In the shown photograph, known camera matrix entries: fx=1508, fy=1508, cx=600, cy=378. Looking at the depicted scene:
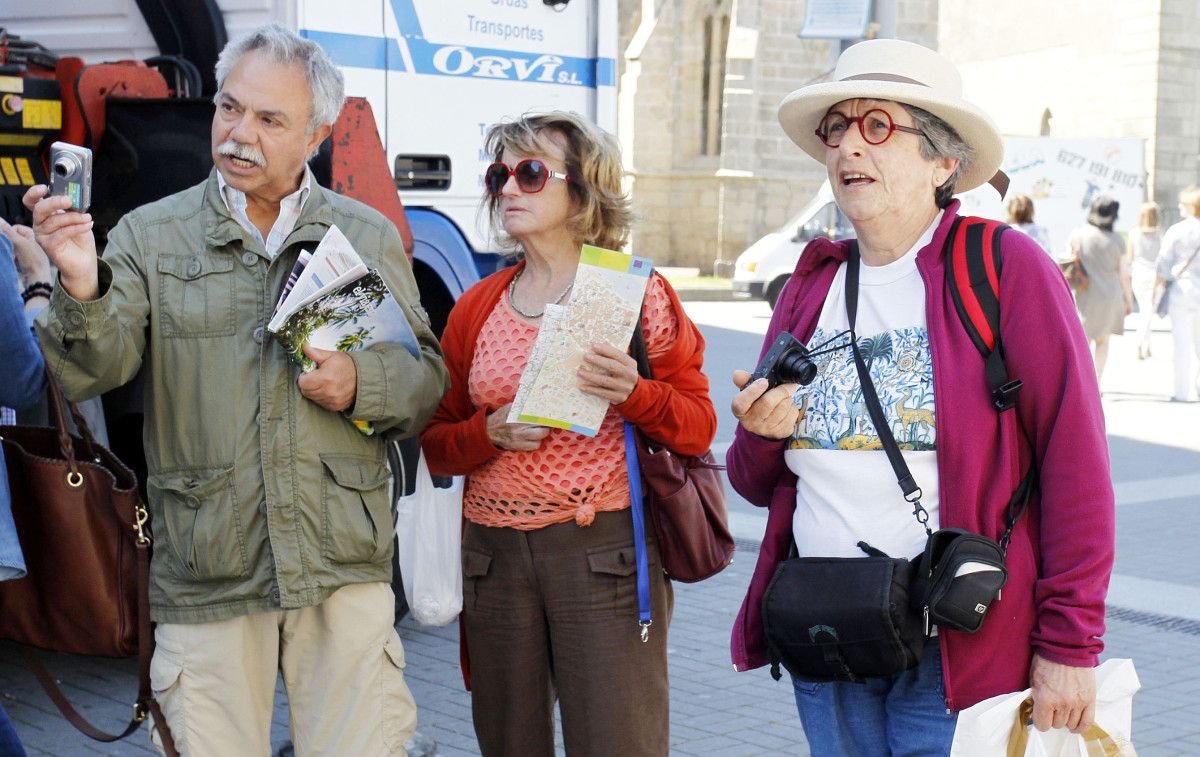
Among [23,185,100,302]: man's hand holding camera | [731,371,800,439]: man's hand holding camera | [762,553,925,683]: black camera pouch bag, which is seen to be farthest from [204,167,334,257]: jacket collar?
[762,553,925,683]: black camera pouch bag

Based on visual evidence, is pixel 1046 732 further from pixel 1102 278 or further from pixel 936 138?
pixel 1102 278

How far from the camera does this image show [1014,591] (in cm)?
258

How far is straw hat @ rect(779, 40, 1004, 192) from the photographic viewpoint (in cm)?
272

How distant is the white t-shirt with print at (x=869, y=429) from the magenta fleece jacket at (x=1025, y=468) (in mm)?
40

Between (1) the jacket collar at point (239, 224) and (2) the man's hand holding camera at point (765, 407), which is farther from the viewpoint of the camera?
(1) the jacket collar at point (239, 224)

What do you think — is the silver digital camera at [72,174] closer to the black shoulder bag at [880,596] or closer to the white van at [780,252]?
the black shoulder bag at [880,596]

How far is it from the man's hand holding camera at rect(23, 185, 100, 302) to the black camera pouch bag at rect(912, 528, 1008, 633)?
5.15 feet

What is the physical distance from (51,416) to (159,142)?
41.2 inches

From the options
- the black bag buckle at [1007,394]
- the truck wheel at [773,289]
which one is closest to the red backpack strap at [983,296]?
the black bag buckle at [1007,394]

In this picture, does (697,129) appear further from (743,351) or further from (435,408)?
(435,408)

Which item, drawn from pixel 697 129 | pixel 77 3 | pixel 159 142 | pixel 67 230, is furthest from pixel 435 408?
pixel 697 129

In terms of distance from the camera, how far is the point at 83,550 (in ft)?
10.2

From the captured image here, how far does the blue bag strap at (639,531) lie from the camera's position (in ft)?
10.5

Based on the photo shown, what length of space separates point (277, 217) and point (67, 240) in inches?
21.0
